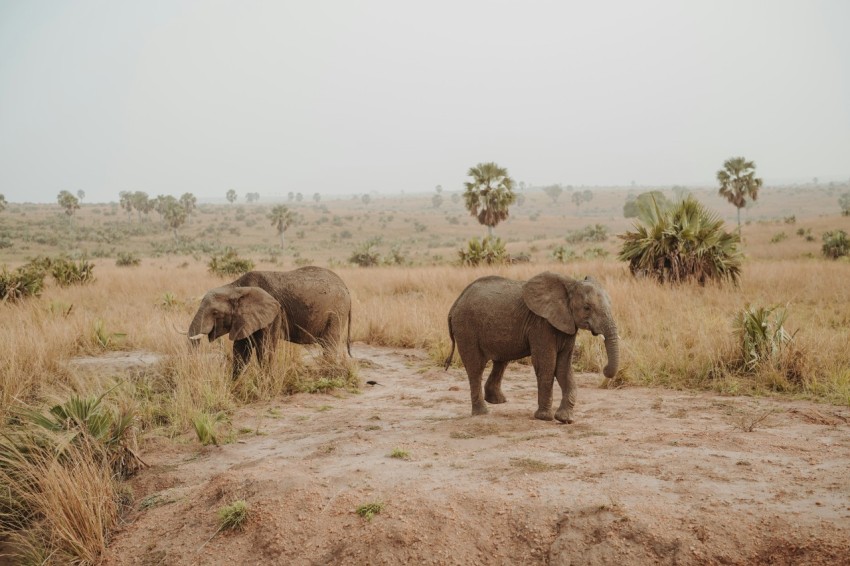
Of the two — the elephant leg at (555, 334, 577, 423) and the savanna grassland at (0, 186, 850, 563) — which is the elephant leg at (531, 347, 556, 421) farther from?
the savanna grassland at (0, 186, 850, 563)

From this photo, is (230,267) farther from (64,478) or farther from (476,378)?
(64,478)

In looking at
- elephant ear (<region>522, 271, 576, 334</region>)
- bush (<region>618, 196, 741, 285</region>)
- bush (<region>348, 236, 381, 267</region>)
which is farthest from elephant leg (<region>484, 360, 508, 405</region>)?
bush (<region>348, 236, 381, 267</region>)

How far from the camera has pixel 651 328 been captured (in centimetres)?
1084

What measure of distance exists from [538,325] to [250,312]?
158 inches

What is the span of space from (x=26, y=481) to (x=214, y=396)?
7.84ft

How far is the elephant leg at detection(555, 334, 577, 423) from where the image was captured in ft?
21.4

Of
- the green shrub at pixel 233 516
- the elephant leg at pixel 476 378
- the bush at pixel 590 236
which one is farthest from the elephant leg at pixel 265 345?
the bush at pixel 590 236

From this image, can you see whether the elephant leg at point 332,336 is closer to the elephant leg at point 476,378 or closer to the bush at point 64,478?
the elephant leg at point 476,378

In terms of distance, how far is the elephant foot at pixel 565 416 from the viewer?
6.49 m

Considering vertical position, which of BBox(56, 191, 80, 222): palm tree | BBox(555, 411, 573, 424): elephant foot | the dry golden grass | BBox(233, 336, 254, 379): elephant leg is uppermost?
BBox(56, 191, 80, 222): palm tree

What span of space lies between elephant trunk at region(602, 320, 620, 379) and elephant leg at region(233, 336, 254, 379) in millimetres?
5035

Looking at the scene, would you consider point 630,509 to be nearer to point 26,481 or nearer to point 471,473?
point 471,473

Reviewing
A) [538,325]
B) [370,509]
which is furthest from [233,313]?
[370,509]

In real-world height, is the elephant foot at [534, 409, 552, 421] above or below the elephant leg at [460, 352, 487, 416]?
below
